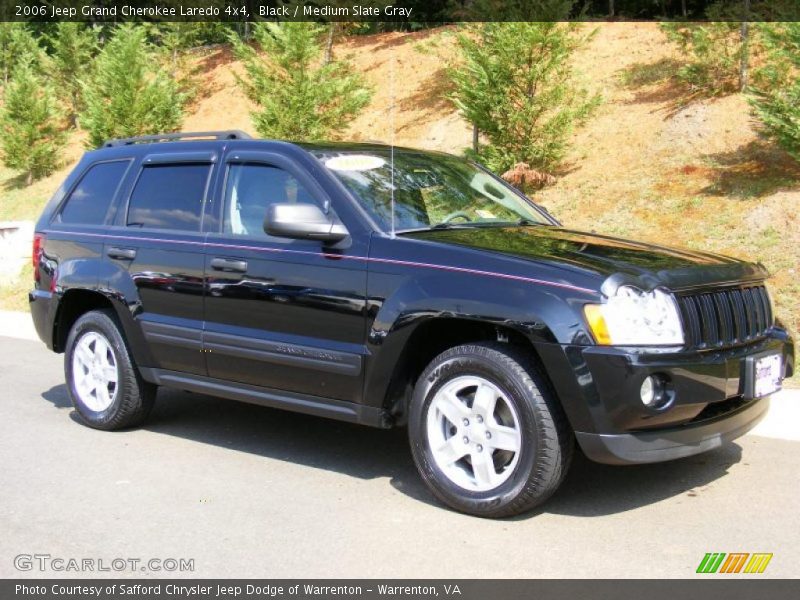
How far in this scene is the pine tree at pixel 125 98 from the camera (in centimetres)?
2291

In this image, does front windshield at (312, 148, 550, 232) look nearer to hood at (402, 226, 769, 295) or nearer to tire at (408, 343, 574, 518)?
hood at (402, 226, 769, 295)

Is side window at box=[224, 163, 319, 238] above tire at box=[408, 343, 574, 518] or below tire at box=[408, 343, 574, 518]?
above

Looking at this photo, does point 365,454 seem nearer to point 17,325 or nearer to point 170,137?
point 170,137

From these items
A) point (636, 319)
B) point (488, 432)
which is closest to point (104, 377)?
point (488, 432)

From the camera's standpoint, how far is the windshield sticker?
542 cm

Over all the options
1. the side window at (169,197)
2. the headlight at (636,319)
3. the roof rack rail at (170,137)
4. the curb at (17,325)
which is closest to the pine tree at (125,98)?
the curb at (17,325)

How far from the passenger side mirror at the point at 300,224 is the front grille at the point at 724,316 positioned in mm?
1833

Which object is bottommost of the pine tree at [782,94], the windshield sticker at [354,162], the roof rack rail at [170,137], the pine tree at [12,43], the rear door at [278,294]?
the rear door at [278,294]

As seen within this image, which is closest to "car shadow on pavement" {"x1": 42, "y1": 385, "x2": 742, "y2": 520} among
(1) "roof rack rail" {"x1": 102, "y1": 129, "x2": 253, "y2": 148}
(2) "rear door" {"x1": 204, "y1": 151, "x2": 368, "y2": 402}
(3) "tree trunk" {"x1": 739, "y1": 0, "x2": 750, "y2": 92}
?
(2) "rear door" {"x1": 204, "y1": 151, "x2": 368, "y2": 402}

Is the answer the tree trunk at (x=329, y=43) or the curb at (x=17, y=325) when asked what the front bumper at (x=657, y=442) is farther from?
the tree trunk at (x=329, y=43)

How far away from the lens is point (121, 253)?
20.2 ft

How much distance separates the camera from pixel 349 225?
16.7ft
